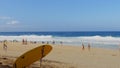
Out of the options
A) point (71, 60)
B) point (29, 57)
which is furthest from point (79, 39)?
point (29, 57)

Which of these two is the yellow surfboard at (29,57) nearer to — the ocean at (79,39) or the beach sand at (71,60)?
the beach sand at (71,60)

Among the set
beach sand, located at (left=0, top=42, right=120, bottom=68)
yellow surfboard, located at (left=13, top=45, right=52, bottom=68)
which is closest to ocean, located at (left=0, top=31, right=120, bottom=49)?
beach sand, located at (left=0, top=42, right=120, bottom=68)

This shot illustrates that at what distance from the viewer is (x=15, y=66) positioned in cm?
1202

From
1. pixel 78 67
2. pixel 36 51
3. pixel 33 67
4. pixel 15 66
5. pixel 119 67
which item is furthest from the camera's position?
pixel 119 67

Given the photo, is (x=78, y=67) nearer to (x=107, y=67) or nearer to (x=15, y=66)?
(x=107, y=67)

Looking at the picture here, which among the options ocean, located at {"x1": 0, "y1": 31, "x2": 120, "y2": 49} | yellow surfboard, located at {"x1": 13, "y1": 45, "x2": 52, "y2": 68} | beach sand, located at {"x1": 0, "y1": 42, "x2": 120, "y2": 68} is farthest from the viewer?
ocean, located at {"x1": 0, "y1": 31, "x2": 120, "y2": 49}

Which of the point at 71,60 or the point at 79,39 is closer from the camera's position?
the point at 71,60

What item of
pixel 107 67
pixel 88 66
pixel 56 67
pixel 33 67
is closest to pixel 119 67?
pixel 107 67

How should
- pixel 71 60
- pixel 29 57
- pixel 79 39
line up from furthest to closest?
pixel 79 39 < pixel 71 60 < pixel 29 57

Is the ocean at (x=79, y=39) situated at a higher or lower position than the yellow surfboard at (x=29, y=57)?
lower

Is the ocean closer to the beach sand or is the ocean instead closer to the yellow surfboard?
the beach sand

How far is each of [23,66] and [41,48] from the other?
4.71ft

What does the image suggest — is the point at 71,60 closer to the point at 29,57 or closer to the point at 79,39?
the point at 29,57

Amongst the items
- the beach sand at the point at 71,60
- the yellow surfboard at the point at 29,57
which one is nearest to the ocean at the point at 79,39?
the beach sand at the point at 71,60
